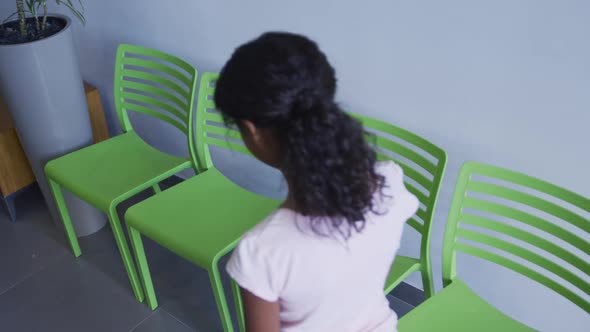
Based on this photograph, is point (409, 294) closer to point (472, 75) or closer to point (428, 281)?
point (428, 281)

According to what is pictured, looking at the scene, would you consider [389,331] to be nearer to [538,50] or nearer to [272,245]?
[272,245]

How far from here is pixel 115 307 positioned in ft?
7.26

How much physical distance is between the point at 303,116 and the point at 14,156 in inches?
84.5

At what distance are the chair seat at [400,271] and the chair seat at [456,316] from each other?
0.42ft

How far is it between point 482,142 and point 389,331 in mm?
690

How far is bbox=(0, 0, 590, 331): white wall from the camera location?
1.40 meters

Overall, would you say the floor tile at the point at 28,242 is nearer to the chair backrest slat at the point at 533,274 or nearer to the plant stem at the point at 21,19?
the plant stem at the point at 21,19

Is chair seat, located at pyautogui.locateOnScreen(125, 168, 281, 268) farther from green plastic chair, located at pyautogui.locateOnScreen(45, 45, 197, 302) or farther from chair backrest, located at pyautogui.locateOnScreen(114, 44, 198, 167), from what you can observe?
chair backrest, located at pyautogui.locateOnScreen(114, 44, 198, 167)

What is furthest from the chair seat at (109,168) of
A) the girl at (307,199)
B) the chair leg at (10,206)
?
the girl at (307,199)

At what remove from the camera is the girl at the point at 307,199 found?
90 cm

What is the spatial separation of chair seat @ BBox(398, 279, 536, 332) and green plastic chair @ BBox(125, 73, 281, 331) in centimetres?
61

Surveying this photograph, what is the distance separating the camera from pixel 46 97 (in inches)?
86.8

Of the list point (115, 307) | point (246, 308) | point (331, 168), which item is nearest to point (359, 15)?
point (331, 168)

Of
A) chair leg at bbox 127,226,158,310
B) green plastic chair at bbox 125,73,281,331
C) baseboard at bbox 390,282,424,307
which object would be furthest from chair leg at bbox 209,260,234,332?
baseboard at bbox 390,282,424,307
